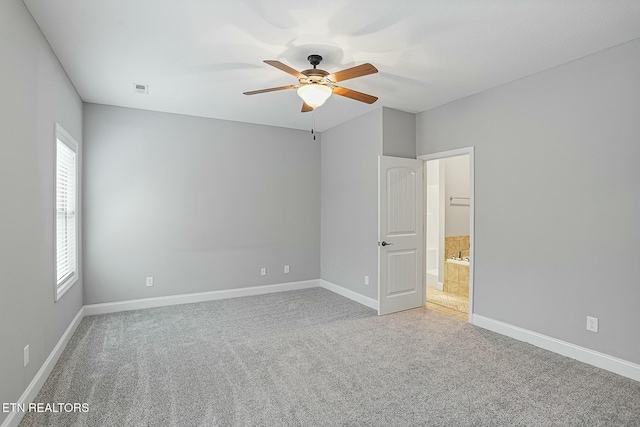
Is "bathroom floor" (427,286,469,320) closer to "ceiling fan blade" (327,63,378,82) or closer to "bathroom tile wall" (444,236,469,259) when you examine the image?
"bathroom tile wall" (444,236,469,259)

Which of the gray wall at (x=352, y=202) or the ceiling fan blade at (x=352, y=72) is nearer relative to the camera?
the ceiling fan blade at (x=352, y=72)

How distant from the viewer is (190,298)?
16.1 ft

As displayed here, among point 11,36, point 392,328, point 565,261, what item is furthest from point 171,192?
point 565,261

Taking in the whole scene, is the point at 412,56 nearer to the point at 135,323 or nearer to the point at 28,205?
the point at 28,205

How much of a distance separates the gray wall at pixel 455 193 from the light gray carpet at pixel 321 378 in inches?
94.1

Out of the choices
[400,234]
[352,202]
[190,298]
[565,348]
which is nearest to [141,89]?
[190,298]

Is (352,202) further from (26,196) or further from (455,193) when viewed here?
(26,196)

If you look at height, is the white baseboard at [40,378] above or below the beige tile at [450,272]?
→ below

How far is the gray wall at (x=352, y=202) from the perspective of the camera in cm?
473

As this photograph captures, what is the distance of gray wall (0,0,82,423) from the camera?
2027 millimetres

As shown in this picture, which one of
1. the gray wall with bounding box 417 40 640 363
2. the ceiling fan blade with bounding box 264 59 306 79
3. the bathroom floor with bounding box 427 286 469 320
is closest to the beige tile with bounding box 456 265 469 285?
the bathroom floor with bounding box 427 286 469 320

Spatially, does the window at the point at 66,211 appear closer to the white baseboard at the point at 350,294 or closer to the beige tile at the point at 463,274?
the white baseboard at the point at 350,294

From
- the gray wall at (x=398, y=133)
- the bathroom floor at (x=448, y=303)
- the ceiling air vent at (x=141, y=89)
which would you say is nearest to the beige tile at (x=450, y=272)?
the bathroom floor at (x=448, y=303)

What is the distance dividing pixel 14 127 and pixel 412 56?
9.82ft
